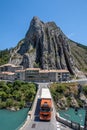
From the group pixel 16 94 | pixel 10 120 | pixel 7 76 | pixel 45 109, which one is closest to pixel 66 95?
pixel 16 94

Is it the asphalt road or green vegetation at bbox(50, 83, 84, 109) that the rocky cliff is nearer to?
green vegetation at bbox(50, 83, 84, 109)

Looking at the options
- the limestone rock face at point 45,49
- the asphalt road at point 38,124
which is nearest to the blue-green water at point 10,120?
the asphalt road at point 38,124

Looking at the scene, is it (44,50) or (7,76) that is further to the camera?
(44,50)

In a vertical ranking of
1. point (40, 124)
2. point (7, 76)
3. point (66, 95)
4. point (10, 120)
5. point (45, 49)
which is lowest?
point (10, 120)

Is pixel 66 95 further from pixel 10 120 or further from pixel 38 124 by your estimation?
pixel 38 124

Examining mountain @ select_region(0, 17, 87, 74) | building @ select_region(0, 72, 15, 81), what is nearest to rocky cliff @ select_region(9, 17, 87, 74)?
mountain @ select_region(0, 17, 87, 74)
